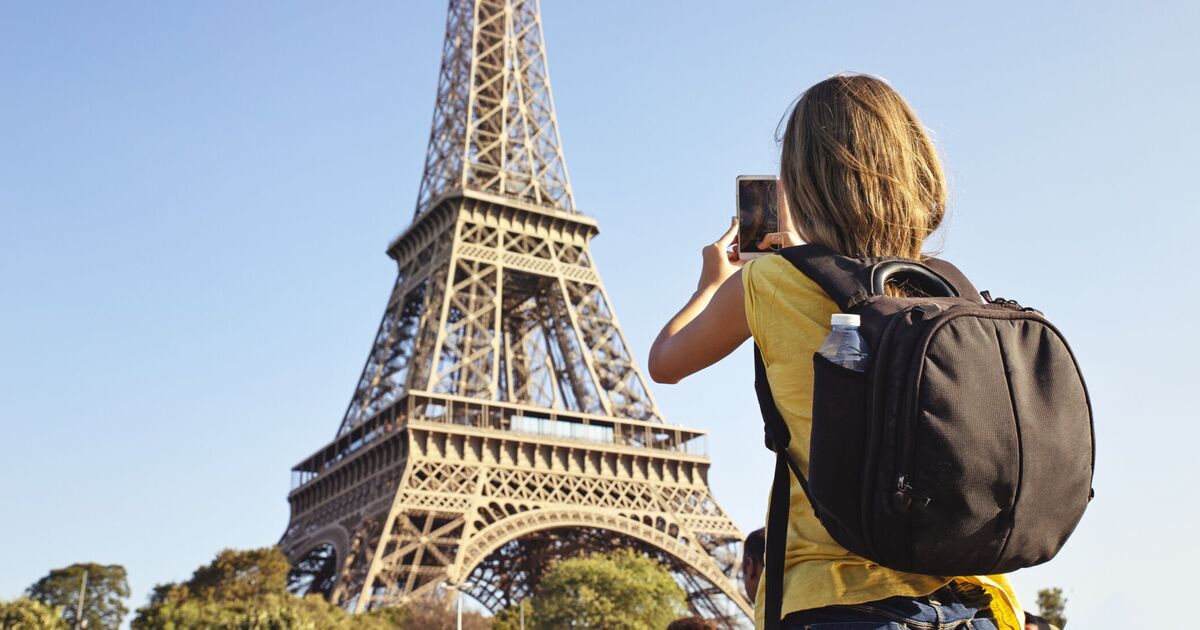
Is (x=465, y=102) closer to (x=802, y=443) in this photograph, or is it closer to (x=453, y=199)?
(x=453, y=199)

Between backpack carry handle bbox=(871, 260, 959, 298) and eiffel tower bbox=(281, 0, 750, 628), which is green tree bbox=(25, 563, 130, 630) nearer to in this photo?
eiffel tower bbox=(281, 0, 750, 628)

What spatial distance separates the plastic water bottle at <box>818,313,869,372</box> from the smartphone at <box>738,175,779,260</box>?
101 cm

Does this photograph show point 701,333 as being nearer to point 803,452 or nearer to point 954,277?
point 803,452

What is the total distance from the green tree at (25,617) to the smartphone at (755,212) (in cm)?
3269

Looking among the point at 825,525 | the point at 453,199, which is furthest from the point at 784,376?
the point at 453,199

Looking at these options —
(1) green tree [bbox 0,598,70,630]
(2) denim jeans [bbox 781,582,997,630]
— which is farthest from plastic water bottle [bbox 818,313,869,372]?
(1) green tree [bbox 0,598,70,630]

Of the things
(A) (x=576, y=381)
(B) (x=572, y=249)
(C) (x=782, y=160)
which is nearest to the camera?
(C) (x=782, y=160)

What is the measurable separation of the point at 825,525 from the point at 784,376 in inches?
13.9

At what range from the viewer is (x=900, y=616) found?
7.72 ft

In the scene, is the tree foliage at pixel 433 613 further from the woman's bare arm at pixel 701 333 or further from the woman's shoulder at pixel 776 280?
the woman's shoulder at pixel 776 280

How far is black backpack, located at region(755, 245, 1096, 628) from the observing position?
7.11 ft

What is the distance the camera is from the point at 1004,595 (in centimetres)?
250

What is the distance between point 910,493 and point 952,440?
0.12 metres

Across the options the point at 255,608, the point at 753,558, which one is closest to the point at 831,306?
the point at 753,558
